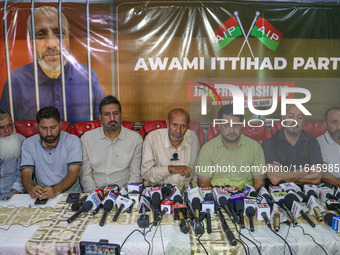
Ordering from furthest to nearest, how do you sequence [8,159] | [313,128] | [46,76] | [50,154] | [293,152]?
[46,76]
[313,128]
[293,152]
[8,159]
[50,154]

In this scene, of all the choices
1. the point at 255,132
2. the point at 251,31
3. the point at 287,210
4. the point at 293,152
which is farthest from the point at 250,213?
the point at 251,31

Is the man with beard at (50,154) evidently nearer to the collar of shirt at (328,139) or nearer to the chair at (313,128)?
the chair at (313,128)

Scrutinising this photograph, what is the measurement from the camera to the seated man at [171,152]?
2.71 meters

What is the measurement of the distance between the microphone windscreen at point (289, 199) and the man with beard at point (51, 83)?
8.46ft

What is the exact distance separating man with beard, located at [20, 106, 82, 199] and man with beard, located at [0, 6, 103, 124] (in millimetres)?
1078

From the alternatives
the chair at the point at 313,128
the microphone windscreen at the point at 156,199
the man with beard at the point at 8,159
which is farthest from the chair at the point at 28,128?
the chair at the point at 313,128

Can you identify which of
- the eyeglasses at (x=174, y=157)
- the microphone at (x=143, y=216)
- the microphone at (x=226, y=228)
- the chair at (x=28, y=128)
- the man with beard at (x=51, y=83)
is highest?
the man with beard at (x=51, y=83)

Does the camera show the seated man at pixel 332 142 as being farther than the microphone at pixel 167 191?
Yes

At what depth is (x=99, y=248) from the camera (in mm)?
1517

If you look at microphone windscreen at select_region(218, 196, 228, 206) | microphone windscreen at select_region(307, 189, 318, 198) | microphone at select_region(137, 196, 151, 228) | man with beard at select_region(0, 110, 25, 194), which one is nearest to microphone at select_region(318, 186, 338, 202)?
microphone windscreen at select_region(307, 189, 318, 198)

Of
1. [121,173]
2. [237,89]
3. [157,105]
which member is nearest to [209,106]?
[237,89]

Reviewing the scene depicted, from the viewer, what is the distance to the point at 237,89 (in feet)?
11.9

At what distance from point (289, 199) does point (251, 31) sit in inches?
91.6

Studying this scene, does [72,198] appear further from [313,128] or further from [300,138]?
[313,128]
